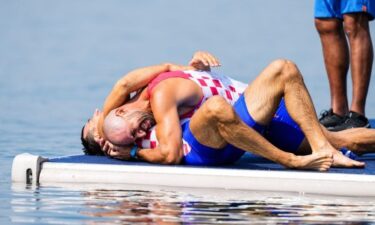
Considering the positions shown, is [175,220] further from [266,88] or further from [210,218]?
[266,88]

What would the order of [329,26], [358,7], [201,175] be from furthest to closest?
[329,26]
[358,7]
[201,175]

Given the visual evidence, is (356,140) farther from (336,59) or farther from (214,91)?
(336,59)

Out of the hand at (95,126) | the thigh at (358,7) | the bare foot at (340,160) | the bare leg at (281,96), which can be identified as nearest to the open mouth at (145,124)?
the hand at (95,126)

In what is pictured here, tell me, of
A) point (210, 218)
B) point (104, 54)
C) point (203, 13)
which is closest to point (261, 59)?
point (104, 54)

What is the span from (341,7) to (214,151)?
1857 millimetres

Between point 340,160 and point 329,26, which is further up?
point 329,26

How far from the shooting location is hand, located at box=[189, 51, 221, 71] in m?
Result: 8.43

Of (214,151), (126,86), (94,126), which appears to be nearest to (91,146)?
(94,126)

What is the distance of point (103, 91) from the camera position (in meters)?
16.8

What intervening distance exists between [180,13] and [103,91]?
12.4 m

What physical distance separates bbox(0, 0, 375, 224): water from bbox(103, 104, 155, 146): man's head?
0.29 m

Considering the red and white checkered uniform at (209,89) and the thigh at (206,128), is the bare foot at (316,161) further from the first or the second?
the red and white checkered uniform at (209,89)

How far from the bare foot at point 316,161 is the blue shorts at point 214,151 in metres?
0.27

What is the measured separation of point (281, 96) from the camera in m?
8.13
